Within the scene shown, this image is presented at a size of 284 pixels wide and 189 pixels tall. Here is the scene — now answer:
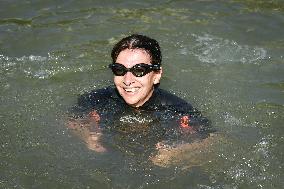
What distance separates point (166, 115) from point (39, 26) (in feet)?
13.6

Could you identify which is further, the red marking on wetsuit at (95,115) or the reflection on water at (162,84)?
the red marking on wetsuit at (95,115)

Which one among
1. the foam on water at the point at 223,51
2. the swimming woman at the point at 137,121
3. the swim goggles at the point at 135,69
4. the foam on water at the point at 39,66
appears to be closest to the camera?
the swim goggles at the point at 135,69

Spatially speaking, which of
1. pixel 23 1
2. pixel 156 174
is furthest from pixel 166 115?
pixel 23 1

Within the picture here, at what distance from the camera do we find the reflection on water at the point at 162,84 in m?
5.74

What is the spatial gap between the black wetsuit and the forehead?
646 mm

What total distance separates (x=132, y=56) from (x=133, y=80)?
0.27 meters

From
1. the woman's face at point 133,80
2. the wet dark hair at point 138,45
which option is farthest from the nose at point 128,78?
the wet dark hair at point 138,45

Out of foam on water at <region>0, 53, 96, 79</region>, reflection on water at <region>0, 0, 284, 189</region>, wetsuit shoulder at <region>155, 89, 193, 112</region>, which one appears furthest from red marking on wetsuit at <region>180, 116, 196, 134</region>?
foam on water at <region>0, 53, 96, 79</region>

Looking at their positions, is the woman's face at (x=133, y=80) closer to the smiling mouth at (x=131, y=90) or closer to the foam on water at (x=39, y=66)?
the smiling mouth at (x=131, y=90)

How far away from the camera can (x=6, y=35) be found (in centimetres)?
916

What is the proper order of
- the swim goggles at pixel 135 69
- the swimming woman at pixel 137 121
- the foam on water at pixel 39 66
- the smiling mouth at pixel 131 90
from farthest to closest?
1. the foam on water at pixel 39 66
2. the swimming woman at pixel 137 121
3. the smiling mouth at pixel 131 90
4. the swim goggles at pixel 135 69

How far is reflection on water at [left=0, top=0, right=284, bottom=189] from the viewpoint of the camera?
226 inches

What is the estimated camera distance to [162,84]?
25.7 ft

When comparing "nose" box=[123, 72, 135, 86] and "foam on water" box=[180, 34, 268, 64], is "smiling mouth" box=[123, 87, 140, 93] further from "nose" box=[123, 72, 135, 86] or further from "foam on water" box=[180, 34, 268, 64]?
"foam on water" box=[180, 34, 268, 64]
